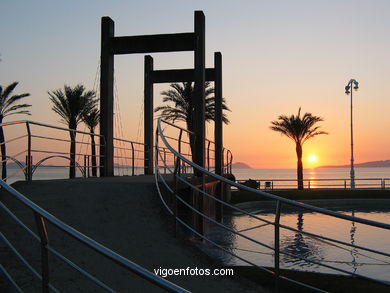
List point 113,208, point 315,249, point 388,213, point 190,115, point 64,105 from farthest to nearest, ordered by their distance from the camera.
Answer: point 64,105
point 190,115
point 388,213
point 315,249
point 113,208

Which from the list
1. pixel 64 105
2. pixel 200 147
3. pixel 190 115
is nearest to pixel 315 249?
pixel 200 147

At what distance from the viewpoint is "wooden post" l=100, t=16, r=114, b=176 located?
10.4 metres

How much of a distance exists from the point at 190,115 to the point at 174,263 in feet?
84.1

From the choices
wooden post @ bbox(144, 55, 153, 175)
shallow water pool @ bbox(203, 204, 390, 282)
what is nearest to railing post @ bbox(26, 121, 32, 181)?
shallow water pool @ bbox(203, 204, 390, 282)

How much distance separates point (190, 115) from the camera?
3005 centimetres

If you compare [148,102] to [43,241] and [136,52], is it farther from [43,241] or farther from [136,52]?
[43,241]

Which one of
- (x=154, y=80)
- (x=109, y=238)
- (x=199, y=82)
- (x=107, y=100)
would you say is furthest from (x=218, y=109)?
(x=109, y=238)

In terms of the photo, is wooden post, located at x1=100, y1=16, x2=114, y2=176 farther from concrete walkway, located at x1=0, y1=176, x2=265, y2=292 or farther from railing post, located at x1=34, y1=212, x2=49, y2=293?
railing post, located at x1=34, y1=212, x2=49, y2=293

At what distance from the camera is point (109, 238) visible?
4.80 m

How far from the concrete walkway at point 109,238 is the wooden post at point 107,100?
3795mm

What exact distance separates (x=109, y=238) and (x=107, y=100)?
20.4 ft

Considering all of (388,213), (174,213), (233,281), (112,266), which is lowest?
(388,213)

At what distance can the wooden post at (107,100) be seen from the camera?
10.4 meters

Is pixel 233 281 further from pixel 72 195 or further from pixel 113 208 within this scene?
pixel 72 195
